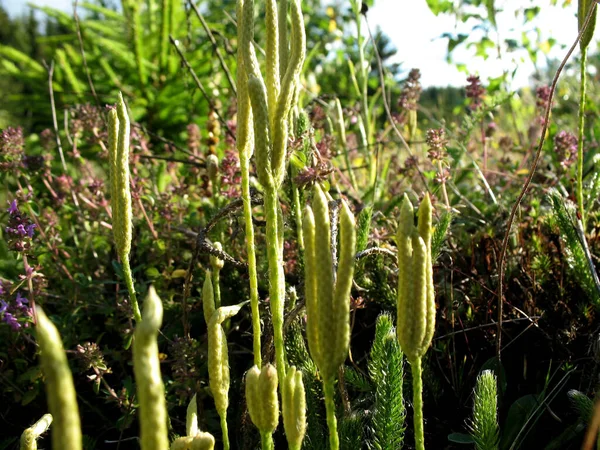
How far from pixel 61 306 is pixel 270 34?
1186 millimetres

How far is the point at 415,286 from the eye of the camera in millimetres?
543

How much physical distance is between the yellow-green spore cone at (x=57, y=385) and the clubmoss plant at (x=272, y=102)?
0.33 metres

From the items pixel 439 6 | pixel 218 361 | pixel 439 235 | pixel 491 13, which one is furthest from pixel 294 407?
pixel 491 13

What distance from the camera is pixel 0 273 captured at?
59.1 inches

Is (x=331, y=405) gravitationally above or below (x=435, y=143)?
below

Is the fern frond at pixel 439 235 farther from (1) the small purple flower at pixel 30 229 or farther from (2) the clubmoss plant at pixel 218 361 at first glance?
(1) the small purple flower at pixel 30 229

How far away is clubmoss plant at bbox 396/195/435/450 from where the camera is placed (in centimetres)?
53

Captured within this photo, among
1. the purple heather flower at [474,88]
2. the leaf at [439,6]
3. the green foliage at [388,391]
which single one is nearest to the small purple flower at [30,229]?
the green foliage at [388,391]

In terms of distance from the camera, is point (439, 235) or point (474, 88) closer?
point (439, 235)

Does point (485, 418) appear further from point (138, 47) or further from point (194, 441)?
point (138, 47)

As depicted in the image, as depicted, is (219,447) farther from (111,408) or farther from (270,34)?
(270,34)

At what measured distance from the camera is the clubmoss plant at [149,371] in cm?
36

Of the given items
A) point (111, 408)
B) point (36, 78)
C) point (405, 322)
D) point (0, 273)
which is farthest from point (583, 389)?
point (36, 78)

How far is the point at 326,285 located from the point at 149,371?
0.20m
